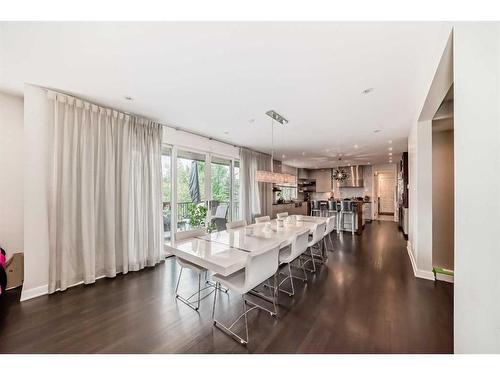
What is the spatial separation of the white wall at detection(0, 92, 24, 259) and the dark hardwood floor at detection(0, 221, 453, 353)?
2.55ft

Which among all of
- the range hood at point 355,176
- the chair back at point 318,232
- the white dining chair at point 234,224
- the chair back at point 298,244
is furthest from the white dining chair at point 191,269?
the range hood at point 355,176

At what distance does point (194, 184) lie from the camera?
4.68 metres

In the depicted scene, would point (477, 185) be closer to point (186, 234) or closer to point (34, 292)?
point (186, 234)

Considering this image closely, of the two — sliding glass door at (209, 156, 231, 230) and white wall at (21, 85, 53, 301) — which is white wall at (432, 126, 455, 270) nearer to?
sliding glass door at (209, 156, 231, 230)

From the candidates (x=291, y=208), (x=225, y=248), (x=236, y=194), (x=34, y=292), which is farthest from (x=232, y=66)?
(x=291, y=208)

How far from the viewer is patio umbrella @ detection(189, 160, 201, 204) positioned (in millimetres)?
4609

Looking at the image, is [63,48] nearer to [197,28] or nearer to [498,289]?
[197,28]

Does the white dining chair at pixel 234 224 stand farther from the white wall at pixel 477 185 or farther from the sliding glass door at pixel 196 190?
the white wall at pixel 477 185

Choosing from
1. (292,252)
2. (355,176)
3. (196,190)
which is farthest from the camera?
(355,176)

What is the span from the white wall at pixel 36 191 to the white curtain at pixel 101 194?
0.08m

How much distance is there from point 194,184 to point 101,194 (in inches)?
76.9

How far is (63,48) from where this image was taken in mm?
1720

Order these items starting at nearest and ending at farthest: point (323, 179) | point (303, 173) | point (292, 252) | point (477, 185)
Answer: point (477, 185)
point (292, 252)
point (323, 179)
point (303, 173)

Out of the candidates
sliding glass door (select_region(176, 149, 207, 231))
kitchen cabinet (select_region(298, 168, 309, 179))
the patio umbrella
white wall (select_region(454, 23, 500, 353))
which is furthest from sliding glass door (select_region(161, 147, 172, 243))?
kitchen cabinet (select_region(298, 168, 309, 179))
